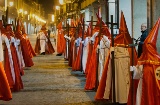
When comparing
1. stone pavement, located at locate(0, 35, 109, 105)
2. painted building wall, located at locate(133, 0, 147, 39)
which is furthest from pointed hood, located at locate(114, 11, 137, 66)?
painted building wall, located at locate(133, 0, 147, 39)

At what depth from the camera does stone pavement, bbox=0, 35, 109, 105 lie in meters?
11.2

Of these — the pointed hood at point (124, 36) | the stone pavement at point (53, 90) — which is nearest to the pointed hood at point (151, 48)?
the pointed hood at point (124, 36)

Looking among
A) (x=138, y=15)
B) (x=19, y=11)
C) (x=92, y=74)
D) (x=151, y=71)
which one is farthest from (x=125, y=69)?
(x=19, y=11)

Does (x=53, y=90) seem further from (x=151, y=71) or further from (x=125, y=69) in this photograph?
(x=151, y=71)

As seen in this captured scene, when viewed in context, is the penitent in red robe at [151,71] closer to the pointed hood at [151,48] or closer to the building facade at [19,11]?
the pointed hood at [151,48]

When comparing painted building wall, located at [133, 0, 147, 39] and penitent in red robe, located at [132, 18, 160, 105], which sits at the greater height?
painted building wall, located at [133, 0, 147, 39]

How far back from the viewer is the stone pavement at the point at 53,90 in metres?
11.2

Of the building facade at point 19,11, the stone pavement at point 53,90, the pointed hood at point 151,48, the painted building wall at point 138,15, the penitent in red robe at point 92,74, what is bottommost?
the stone pavement at point 53,90

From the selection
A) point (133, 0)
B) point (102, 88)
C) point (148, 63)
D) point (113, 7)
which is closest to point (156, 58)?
point (148, 63)

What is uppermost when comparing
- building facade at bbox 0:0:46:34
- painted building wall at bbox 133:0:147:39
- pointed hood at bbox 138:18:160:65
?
building facade at bbox 0:0:46:34

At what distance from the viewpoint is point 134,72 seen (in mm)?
8109

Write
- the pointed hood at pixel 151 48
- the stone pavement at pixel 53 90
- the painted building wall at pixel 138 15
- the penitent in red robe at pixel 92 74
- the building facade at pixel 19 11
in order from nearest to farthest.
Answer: the pointed hood at pixel 151 48 → the stone pavement at pixel 53 90 → the penitent in red robe at pixel 92 74 → the painted building wall at pixel 138 15 → the building facade at pixel 19 11

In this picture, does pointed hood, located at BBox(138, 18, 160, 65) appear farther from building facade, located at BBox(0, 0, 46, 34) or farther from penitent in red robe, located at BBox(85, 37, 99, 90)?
building facade, located at BBox(0, 0, 46, 34)

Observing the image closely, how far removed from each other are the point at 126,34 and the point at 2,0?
1330 inches
